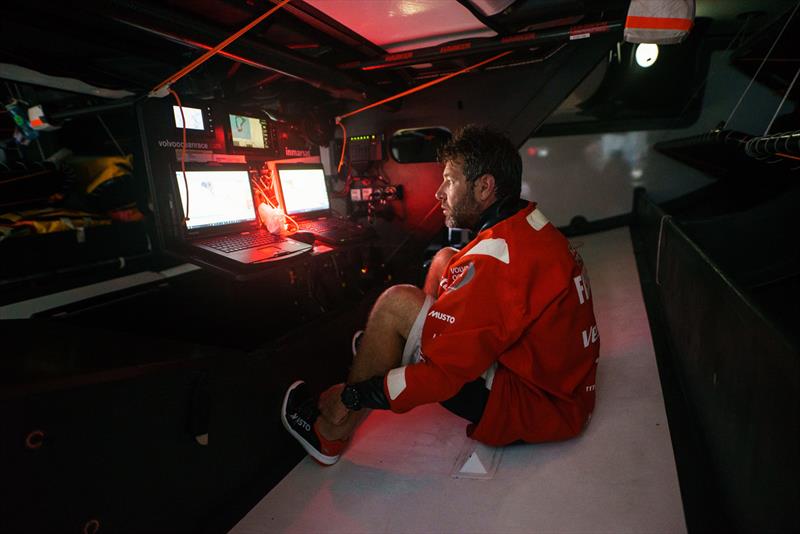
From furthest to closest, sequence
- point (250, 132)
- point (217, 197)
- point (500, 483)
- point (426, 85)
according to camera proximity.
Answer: point (426, 85), point (250, 132), point (217, 197), point (500, 483)

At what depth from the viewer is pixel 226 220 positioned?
1936mm

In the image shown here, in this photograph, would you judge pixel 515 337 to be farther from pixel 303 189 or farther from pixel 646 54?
pixel 646 54

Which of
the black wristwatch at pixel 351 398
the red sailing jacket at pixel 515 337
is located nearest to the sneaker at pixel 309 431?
the black wristwatch at pixel 351 398

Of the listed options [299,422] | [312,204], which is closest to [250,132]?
[312,204]

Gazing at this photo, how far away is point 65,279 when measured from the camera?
2.10m

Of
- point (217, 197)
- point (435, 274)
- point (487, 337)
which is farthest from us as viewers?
point (435, 274)

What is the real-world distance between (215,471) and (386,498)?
1.83ft

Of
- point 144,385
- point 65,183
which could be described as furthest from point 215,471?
point 65,183

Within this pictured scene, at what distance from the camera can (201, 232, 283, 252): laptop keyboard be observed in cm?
174

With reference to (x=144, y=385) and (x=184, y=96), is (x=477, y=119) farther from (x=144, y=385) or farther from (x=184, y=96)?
(x=144, y=385)

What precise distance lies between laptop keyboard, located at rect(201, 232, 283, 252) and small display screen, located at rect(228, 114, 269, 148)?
1.58 feet

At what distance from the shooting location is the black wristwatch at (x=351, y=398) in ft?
4.48

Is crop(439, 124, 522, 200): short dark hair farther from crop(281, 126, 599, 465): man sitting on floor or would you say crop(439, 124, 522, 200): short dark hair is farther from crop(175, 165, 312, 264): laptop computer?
crop(175, 165, 312, 264): laptop computer

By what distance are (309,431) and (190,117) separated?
143 cm
